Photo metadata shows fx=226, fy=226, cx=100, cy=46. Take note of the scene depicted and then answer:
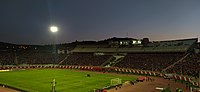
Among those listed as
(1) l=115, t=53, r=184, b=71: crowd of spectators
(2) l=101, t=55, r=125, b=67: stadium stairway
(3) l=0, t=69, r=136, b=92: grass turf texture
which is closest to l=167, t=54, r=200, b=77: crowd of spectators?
(1) l=115, t=53, r=184, b=71: crowd of spectators

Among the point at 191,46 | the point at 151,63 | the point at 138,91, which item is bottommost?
the point at 138,91

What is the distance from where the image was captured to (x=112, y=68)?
77.1 m

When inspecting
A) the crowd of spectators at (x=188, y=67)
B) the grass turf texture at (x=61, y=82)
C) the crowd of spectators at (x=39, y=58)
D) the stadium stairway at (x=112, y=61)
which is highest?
the crowd of spectators at (x=39, y=58)

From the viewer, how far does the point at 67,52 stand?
12088cm

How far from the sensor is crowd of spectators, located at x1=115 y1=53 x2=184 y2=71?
2746 inches

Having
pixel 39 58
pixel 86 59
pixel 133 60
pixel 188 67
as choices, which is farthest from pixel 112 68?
pixel 39 58

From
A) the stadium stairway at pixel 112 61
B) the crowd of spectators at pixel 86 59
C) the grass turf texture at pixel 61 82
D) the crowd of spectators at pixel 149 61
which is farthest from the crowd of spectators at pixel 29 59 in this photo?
the grass turf texture at pixel 61 82

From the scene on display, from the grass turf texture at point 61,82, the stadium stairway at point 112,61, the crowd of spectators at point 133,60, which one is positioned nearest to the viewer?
the grass turf texture at point 61,82

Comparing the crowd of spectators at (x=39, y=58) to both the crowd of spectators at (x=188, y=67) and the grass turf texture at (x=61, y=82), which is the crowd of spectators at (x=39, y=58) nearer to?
the grass turf texture at (x=61, y=82)

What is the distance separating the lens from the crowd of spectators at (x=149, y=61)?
69.8 m

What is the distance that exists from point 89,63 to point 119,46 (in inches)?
719

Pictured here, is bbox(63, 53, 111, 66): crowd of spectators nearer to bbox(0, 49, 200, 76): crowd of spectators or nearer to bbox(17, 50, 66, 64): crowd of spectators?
bbox(0, 49, 200, 76): crowd of spectators

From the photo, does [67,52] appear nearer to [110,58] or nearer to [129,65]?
[110,58]

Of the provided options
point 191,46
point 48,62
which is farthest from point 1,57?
point 191,46
